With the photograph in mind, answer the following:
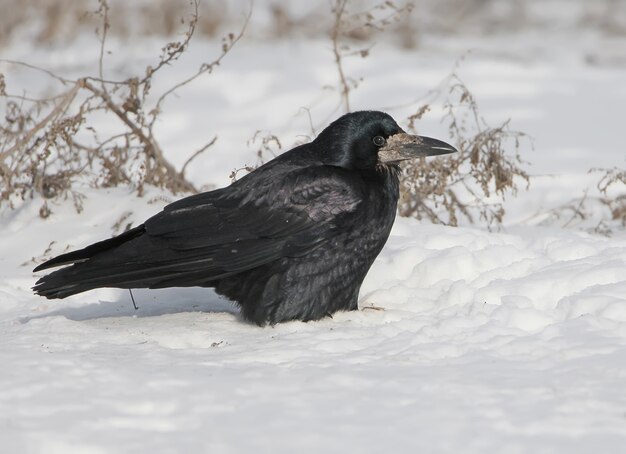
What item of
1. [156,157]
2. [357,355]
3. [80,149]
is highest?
[80,149]

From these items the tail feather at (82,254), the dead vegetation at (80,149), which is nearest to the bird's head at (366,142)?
the tail feather at (82,254)

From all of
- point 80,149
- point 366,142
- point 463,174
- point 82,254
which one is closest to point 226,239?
point 82,254

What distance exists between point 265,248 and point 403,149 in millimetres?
779

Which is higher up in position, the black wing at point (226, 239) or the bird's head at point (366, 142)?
the bird's head at point (366, 142)

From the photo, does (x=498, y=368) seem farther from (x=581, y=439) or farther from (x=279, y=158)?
(x=279, y=158)

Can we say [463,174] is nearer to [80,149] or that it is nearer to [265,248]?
[265,248]

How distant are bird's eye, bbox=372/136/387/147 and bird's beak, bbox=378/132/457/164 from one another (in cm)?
2

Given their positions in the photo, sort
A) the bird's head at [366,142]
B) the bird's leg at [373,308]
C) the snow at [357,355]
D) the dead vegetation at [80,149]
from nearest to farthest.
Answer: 1. the snow at [357,355]
2. the bird's leg at [373,308]
3. the bird's head at [366,142]
4. the dead vegetation at [80,149]

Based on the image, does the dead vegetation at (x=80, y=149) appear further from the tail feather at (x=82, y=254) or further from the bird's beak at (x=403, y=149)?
the bird's beak at (x=403, y=149)

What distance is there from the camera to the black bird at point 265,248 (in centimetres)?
481

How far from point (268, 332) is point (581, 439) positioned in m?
1.69

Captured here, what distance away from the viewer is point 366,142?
5066 millimetres

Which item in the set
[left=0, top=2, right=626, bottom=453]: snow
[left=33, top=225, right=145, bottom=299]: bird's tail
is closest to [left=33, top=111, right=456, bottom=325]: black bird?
[left=33, top=225, right=145, bottom=299]: bird's tail

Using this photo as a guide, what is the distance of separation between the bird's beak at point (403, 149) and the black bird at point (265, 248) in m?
0.17
